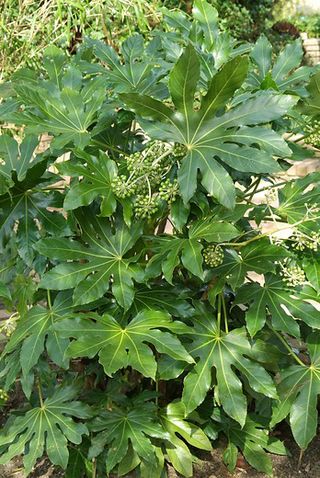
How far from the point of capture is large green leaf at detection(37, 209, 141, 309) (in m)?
1.59

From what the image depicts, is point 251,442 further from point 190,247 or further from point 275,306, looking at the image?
point 190,247

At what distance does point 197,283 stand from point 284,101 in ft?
2.01

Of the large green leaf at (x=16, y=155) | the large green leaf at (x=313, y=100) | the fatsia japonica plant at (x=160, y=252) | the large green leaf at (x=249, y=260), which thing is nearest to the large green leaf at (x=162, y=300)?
the fatsia japonica plant at (x=160, y=252)

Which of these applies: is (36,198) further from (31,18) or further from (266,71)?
(31,18)

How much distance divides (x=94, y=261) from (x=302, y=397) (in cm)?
64

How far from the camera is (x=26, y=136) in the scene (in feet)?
6.09

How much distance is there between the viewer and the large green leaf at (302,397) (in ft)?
5.47

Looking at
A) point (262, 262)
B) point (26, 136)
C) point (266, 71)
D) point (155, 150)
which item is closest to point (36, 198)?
point (26, 136)

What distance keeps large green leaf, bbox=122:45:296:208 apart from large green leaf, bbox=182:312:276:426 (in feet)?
1.32

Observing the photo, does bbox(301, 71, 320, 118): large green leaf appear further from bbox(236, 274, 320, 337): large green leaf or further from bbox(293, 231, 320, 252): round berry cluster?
bbox(236, 274, 320, 337): large green leaf

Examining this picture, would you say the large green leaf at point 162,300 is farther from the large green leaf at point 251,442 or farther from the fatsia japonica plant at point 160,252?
the large green leaf at point 251,442

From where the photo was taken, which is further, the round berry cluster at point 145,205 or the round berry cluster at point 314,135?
the round berry cluster at point 314,135

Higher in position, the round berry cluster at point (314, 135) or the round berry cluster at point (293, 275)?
the round berry cluster at point (314, 135)

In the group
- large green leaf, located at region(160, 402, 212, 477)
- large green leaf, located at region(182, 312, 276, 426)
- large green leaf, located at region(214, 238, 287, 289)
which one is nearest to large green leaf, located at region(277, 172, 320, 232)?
large green leaf, located at region(214, 238, 287, 289)
